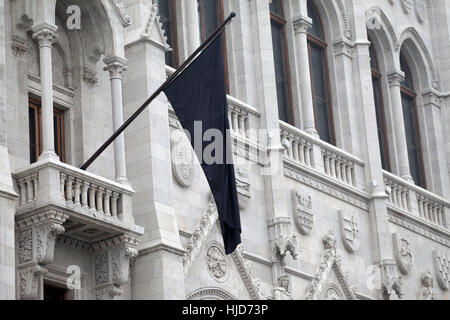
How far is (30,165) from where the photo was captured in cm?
2544

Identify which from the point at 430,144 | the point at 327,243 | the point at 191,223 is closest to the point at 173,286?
the point at 191,223

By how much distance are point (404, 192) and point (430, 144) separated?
306 centimetres

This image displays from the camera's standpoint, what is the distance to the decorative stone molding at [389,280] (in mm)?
35438

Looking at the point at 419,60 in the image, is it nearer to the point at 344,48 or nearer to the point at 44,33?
the point at 344,48

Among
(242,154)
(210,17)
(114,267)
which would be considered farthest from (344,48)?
(114,267)

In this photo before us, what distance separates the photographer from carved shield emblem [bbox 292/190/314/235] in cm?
3303

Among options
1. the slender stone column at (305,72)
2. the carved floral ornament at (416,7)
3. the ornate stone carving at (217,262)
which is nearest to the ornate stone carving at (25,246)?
the ornate stone carving at (217,262)

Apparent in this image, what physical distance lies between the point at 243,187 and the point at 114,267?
A: 578 cm

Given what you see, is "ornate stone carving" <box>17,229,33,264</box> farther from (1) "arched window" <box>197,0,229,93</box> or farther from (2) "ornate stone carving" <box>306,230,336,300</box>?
(1) "arched window" <box>197,0,229,93</box>

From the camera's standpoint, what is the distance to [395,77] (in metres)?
39.8

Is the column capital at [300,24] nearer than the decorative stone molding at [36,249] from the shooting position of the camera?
No

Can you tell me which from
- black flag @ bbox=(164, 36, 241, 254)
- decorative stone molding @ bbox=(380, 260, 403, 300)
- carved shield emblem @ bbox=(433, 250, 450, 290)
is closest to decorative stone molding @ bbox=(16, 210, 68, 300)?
black flag @ bbox=(164, 36, 241, 254)

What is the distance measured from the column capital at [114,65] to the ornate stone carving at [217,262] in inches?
177

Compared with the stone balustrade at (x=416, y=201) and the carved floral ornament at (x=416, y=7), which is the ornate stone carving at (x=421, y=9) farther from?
the stone balustrade at (x=416, y=201)
